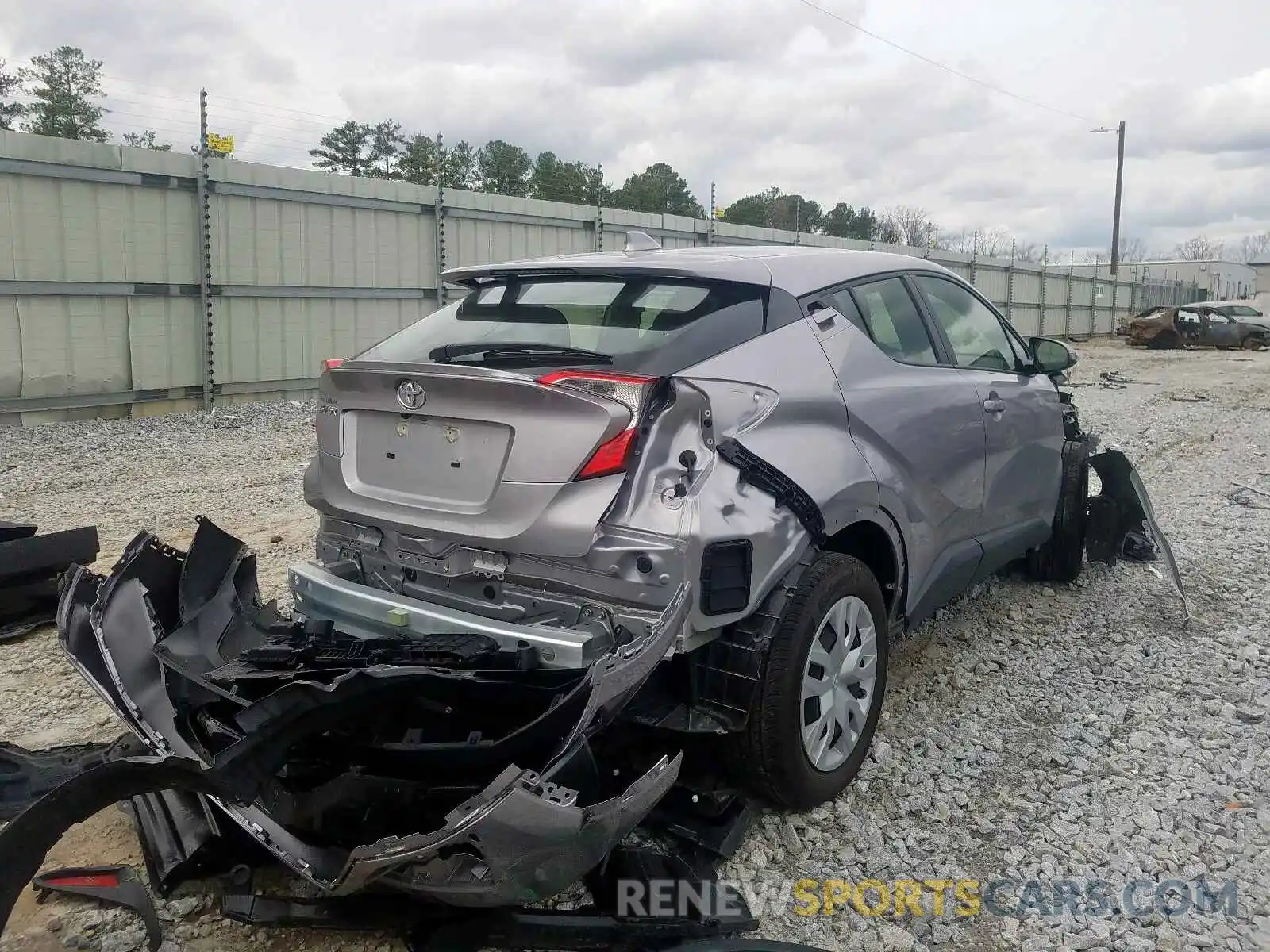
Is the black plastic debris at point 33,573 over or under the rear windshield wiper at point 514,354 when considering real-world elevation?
under

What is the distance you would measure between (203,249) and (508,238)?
4393 millimetres

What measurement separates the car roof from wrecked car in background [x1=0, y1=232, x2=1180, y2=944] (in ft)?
0.07

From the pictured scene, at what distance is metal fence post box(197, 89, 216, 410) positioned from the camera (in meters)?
10.6

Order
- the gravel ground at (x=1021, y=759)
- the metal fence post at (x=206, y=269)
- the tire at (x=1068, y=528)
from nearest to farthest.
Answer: the gravel ground at (x=1021, y=759) < the tire at (x=1068, y=528) < the metal fence post at (x=206, y=269)

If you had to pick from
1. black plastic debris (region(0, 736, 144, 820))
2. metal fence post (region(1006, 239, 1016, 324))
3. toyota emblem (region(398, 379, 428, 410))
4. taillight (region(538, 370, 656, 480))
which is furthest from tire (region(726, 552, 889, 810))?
metal fence post (region(1006, 239, 1016, 324))

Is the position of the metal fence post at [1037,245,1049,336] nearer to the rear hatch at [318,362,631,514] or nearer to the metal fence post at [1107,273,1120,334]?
the metal fence post at [1107,273,1120,334]

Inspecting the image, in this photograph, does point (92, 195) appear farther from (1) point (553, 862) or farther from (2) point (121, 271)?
(1) point (553, 862)

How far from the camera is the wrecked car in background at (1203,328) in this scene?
27.1 m

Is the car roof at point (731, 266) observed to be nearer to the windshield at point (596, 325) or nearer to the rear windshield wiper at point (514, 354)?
the windshield at point (596, 325)

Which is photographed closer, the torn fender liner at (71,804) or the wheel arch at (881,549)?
the torn fender liner at (71,804)

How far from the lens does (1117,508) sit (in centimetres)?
531

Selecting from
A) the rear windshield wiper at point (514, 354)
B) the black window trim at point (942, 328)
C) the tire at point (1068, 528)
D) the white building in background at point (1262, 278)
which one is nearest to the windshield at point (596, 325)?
the rear windshield wiper at point (514, 354)

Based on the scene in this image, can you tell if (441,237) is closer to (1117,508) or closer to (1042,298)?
(1117,508)

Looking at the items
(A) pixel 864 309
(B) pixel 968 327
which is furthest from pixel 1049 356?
(A) pixel 864 309
